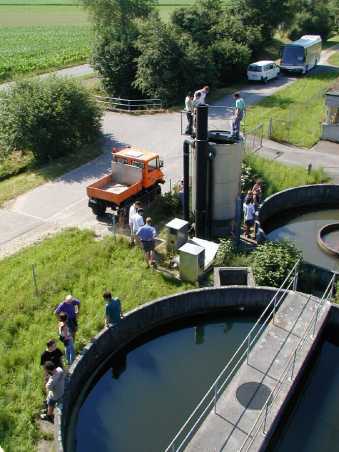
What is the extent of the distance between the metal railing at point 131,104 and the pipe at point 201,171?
51.7 feet

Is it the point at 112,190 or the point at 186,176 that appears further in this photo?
the point at 112,190

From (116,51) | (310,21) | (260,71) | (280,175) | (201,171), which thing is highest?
(116,51)

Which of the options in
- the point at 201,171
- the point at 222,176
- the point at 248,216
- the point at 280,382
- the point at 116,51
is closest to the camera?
the point at 280,382

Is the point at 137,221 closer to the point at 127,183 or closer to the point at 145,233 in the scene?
the point at 145,233

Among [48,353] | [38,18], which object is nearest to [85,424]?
[48,353]

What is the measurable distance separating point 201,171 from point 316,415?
25.7 ft

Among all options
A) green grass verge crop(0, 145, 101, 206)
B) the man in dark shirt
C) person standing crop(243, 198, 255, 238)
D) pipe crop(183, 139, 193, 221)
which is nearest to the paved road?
green grass verge crop(0, 145, 101, 206)

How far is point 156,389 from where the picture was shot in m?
11.3

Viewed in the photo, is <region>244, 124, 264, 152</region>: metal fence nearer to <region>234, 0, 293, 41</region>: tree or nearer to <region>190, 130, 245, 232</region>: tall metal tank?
<region>190, 130, 245, 232</region>: tall metal tank

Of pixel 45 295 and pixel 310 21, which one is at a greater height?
pixel 310 21

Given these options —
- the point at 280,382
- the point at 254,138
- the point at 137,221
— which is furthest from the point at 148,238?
the point at 254,138

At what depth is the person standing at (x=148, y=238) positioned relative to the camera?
14.4m

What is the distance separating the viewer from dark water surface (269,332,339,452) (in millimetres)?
10055

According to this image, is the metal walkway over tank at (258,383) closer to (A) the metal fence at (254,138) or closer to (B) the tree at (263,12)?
(A) the metal fence at (254,138)
